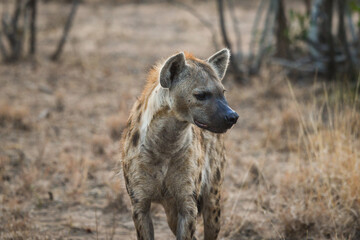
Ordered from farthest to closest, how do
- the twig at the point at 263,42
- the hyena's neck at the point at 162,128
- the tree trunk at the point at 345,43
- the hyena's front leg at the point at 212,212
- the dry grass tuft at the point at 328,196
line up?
the twig at the point at 263,42 → the tree trunk at the point at 345,43 → the dry grass tuft at the point at 328,196 → the hyena's front leg at the point at 212,212 → the hyena's neck at the point at 162,128

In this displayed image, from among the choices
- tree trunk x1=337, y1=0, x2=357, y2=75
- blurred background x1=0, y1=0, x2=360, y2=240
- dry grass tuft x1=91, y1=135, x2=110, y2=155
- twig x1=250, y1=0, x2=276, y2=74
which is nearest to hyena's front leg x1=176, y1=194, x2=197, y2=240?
blurred background x1=0, y1=0, x2=360, y2=240

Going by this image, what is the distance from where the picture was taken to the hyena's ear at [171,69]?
2.76 meters

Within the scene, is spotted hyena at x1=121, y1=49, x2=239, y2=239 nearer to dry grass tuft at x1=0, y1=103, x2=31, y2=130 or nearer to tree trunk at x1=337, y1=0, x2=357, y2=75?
dry grass tuft at x1=0, y1=103, x2=31, y2=130

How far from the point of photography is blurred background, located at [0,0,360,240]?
389 cm

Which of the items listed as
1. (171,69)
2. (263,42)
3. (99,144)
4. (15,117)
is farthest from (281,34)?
(171,69)

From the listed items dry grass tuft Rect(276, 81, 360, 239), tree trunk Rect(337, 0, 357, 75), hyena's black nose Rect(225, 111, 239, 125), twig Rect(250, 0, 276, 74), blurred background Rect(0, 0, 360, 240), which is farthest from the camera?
twig Rect(250, 0, 276, 74)

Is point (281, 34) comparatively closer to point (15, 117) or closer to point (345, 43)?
point (345, 43)

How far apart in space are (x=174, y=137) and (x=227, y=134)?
237cm

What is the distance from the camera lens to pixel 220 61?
316 cm

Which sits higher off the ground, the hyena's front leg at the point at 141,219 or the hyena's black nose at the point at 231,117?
the hyena's black nose at the point at 231,117

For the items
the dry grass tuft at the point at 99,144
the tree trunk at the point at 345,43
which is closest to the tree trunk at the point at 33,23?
the dry grass tuft at the point at 99,144

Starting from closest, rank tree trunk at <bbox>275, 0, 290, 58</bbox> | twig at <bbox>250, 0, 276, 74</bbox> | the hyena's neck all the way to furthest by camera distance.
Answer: the hyena's neck → twig at <bbox>250, 0, 276, 74</bbox> → tree trunk at <bbox>275, 0, 290, 58</bbox>

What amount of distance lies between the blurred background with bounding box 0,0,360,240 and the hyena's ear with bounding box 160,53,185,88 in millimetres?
829

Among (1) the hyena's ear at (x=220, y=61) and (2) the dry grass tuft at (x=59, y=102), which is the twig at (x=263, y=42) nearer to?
(2) the dry grass tuft at (x=59, y=102)
